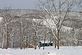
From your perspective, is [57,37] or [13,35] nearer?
[57,37]

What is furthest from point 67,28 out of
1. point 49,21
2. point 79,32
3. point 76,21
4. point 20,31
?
point 49,21

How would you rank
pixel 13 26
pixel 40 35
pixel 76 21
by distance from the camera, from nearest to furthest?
pixel 40 35
pixel 13 26
pixel 76 21

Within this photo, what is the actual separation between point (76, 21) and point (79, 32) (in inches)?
208

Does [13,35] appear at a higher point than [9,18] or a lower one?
lower

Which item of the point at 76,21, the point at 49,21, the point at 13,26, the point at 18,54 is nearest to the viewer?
the point at 18,54

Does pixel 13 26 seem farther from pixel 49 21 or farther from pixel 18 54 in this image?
pixel 18 54

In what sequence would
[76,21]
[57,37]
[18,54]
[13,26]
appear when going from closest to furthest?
[18,54], [57,37], [13,26], [76,21]

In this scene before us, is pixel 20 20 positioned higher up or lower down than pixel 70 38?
higher up

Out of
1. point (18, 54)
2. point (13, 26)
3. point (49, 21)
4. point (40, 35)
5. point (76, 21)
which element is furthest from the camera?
point (76, 21)

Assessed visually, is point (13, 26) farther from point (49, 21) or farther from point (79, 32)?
point (49, 21)

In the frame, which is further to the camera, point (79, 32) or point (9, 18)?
point (79, 32)

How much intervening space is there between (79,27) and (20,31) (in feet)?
40.6

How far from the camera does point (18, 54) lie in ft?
40.7

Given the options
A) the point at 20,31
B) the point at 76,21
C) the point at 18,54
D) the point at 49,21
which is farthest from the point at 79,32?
the point at 18,54
